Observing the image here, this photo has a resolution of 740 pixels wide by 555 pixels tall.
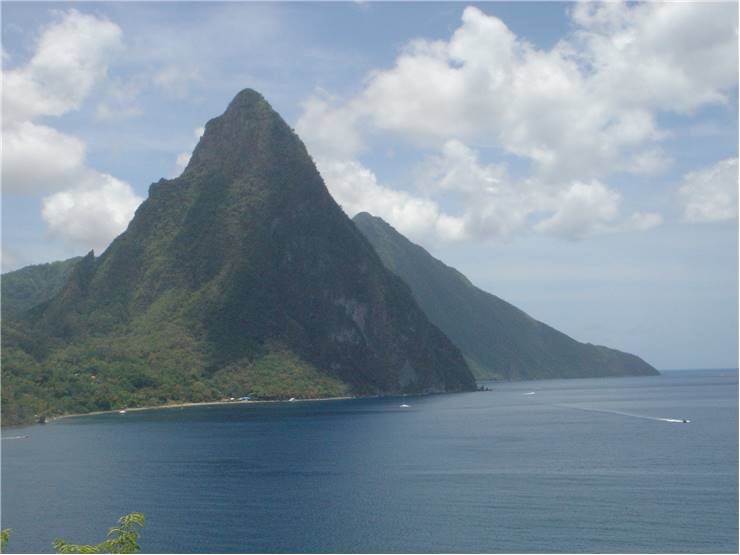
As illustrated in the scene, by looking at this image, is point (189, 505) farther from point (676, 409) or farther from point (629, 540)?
point (676, 409)

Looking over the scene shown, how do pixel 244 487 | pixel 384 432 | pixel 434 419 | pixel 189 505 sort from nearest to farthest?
1. pixel 189 505
2. pixel 244 487
3. pixel 384 432
4. pixel 434 419

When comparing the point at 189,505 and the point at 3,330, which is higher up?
the point at 3,330

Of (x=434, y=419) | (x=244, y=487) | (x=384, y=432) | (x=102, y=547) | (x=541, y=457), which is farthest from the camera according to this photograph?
(x=434, y=419)

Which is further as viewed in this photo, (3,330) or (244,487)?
(3,330)

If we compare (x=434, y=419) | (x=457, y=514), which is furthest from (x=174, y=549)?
(x=434, y=419)

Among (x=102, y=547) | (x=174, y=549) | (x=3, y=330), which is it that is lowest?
(x=174, y=549)

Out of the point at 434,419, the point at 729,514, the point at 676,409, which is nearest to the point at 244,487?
the point at 729,514
